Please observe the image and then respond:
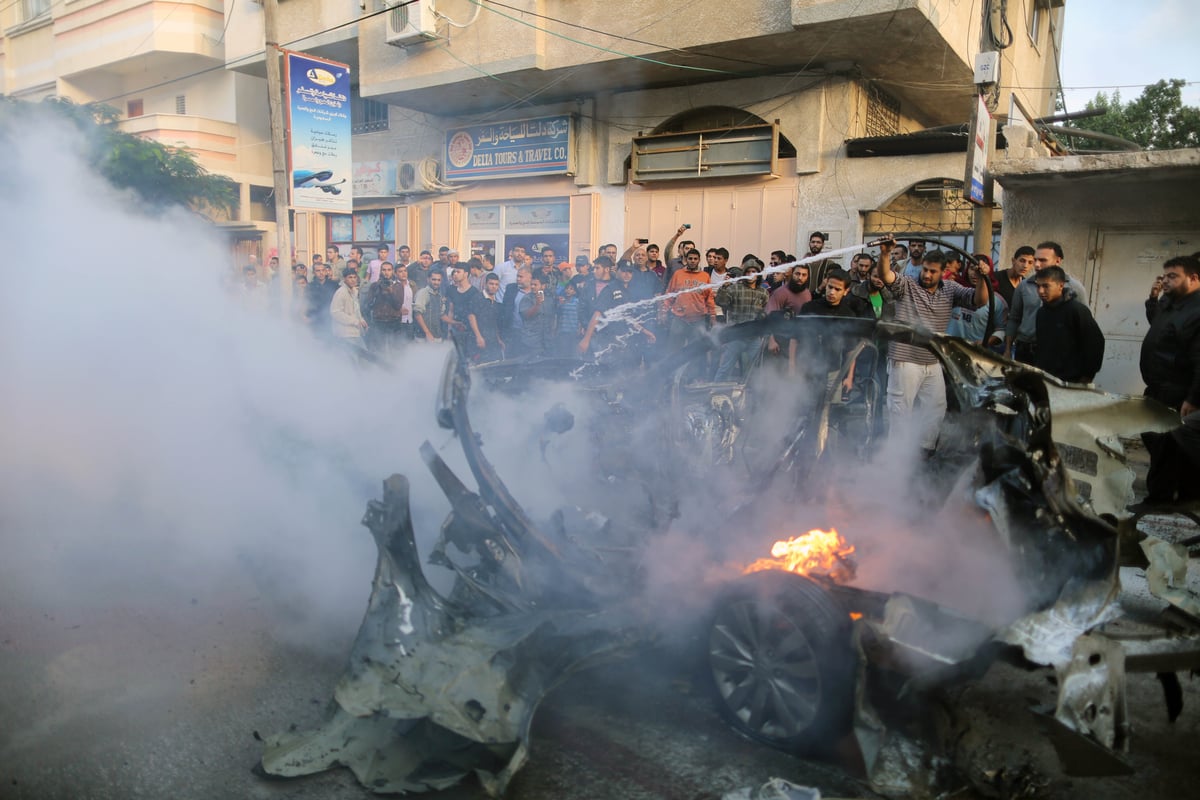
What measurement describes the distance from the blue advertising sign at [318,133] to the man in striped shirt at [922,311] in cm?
768

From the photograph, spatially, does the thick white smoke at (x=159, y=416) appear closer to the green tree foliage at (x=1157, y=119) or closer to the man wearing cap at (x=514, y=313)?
the man wearing cap at (x=514, y=313)

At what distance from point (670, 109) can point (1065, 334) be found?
967 centimetres

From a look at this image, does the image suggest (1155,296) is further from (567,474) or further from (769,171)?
(567,474)

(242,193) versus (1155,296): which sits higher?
(242,193)

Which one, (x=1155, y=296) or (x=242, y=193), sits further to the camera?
(x=242, y=193)

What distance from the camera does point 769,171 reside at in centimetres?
1356

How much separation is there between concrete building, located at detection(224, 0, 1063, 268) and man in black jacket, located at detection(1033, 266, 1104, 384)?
16.7 ft

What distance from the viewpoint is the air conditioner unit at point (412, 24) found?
1497cm

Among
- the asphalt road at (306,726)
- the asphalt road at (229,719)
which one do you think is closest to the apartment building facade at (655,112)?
the asphalt road at (306,726)

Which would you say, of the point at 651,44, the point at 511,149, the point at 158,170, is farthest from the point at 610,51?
the point at 158,170

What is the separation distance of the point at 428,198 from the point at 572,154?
4.43 meters

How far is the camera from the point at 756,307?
936cm

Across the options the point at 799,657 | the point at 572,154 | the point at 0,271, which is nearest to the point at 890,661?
the point at 799,657

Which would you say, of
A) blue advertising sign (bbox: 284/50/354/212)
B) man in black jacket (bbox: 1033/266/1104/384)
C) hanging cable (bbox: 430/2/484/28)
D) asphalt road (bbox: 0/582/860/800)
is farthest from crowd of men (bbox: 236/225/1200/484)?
hanging cable (bbox: 430/2/484/28)
